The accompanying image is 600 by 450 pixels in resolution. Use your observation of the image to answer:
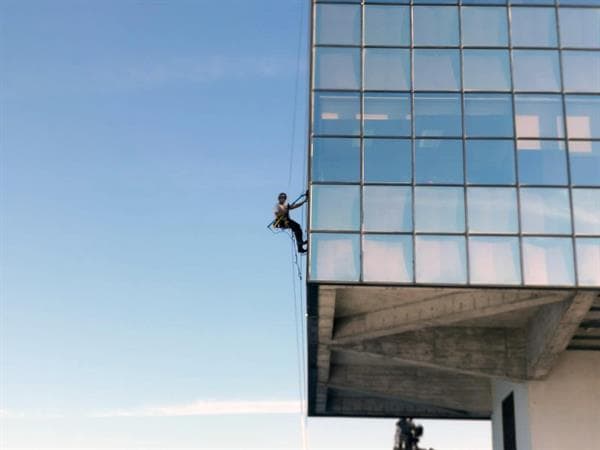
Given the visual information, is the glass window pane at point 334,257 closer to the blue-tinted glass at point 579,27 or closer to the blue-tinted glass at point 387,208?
the blue-tinted glass at point 387,208

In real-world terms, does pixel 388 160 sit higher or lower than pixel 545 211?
higher

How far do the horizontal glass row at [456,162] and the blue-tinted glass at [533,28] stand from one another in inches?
138

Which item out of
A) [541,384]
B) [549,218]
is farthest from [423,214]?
[541,384]

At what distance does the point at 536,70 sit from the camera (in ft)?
104

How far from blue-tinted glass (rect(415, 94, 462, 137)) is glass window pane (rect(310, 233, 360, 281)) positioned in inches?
170

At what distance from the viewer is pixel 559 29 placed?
32.0 meters

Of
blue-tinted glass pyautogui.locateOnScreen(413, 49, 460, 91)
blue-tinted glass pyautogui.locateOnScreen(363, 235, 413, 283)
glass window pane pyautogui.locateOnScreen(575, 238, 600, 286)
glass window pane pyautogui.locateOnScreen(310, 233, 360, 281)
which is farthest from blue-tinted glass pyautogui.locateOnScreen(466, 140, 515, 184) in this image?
glass window pane pyautogui.locateOnScreen(310, 233, 360, 281)

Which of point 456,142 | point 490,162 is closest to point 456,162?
point 456,142

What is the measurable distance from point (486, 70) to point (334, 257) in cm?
802

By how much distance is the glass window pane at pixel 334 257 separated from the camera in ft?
96.9

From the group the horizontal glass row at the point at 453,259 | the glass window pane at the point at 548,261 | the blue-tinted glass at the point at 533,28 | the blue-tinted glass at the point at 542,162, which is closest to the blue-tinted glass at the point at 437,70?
the blue-tinted glass at the point at 533,28

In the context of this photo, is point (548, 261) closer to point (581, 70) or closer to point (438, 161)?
point (438, 161)

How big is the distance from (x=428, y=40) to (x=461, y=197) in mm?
5505

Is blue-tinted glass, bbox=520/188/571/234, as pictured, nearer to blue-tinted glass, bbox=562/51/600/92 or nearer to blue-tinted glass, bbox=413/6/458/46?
blue-tinted glass, bbox=562/51/600/92
